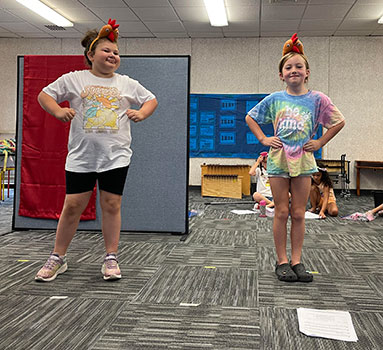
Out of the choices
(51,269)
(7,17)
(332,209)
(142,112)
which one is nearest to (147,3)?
(7,17)

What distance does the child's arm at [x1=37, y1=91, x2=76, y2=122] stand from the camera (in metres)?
1.86

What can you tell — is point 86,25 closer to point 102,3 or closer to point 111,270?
point 102,3

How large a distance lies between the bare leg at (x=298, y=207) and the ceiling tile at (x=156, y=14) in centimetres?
461

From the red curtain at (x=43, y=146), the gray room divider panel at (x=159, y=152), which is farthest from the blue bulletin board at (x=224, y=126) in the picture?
the red curtain at (x=43, y=146)

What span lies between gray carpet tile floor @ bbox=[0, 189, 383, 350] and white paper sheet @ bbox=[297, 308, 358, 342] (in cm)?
3

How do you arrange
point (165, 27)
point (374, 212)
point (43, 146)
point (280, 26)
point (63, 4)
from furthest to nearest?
point (165, 27) → point (280, 26) → point (63, 4) → point (374, 212) → point (43, 146)

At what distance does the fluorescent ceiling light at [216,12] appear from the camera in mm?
5667

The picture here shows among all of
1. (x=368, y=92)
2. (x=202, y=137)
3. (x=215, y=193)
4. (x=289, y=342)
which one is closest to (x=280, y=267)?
(x=289, y=342)

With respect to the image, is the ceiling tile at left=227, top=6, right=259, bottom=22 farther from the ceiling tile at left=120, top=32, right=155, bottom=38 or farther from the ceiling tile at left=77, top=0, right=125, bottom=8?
Answer: the ceiling tile at left=120, top=32, right=155, bottom=38

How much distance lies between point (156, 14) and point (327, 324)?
5.68 m

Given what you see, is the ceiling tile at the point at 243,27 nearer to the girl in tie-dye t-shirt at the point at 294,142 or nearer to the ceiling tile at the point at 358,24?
the ceiling tile at the point at 358,24

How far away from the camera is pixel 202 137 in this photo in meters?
7.57

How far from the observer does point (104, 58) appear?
197 centimetres

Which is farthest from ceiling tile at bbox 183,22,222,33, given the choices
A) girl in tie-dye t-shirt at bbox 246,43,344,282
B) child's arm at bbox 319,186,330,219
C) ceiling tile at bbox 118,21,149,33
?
girl in tie-dye t-shirt at bbox 246,43,344,282
